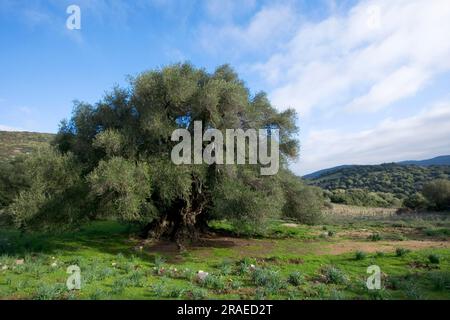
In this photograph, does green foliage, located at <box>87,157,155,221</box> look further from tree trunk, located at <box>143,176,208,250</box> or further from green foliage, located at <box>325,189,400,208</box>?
green foliage, located at <box>325,189,400,208</box>

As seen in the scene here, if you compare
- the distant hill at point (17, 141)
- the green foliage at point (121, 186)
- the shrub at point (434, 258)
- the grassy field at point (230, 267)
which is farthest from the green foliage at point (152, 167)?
the distant hill at point (17, 141)

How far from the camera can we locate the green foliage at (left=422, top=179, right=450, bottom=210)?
53312mm

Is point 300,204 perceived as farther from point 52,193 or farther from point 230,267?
point 52,193

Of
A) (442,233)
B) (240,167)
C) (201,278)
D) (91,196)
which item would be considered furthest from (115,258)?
(442,233)

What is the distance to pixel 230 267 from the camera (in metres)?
15.5

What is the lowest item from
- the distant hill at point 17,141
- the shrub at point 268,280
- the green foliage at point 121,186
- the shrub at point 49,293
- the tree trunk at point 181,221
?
the shrub at point 268,280

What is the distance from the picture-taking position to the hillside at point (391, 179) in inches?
3617

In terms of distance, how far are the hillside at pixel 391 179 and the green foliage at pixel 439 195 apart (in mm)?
26766

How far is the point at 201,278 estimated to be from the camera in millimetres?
13055

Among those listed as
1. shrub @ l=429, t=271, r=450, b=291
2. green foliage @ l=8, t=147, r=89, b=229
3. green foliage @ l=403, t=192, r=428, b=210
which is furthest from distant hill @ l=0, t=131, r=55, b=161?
shrub @ l=429, t=271, r=450, b=291

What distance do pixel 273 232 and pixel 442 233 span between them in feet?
42.1

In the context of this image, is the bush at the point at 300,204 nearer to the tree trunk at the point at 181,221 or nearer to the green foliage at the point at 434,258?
the tree trunk at the point at 181,221

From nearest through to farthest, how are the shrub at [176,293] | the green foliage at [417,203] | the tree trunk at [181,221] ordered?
1. the shrub at [176,293]
2. the tree trunk at [181,221]
3. the green foliage at [417,203]
